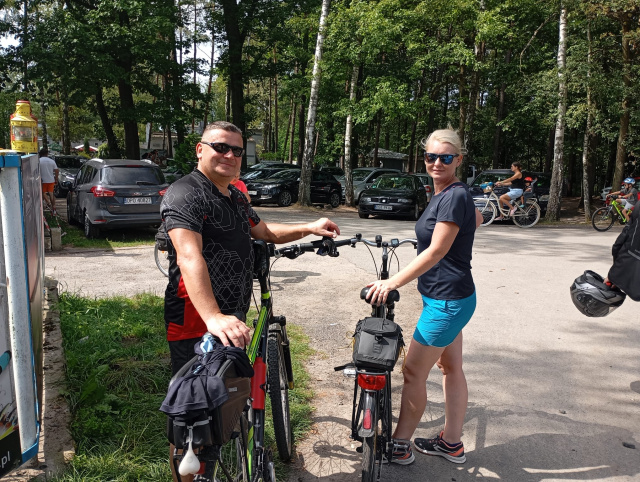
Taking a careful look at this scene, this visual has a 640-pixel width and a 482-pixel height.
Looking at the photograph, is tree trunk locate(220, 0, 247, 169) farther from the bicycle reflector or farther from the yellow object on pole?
the bicycle reflector

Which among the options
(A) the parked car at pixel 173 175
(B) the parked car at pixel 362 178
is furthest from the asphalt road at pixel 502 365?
(B) the parked car at pixel 362 178

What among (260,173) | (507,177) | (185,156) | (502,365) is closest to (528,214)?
(507,177)

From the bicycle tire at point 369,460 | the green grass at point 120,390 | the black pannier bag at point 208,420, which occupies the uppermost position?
the black pannier bag at point 208,420

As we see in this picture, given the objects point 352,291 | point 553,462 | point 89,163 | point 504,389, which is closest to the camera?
point 553,462

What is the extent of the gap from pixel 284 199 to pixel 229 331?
19.8m

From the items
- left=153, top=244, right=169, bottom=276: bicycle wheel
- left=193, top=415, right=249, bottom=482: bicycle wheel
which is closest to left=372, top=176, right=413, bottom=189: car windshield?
left=153, top=244, right=169, bottom=276: bicycle wheel

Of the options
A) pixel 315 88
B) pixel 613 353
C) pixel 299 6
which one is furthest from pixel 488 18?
pixel 613 353

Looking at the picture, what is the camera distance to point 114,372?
13.8 feet

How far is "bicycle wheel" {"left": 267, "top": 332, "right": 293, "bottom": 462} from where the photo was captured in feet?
10.2

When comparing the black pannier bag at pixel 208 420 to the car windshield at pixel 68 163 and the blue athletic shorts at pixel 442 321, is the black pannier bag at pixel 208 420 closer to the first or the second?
the blue athletic shorts at pixel 442 321

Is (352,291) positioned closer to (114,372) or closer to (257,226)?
(114,372)

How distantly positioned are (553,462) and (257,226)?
7.77 feet

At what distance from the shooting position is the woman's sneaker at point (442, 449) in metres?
3.47

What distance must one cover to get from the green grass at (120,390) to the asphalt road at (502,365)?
412 mm
